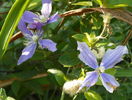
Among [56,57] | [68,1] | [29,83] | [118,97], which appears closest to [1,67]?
[29,83]

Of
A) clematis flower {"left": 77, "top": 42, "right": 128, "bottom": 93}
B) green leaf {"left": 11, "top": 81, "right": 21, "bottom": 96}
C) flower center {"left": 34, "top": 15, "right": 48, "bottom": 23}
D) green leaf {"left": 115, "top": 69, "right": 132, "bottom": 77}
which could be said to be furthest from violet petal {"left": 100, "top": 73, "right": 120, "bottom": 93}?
green leaf {"left": 11, "top": 81, "right": 21, "bottom": 96}

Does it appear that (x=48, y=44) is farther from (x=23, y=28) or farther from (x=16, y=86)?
(x=16, y=86)

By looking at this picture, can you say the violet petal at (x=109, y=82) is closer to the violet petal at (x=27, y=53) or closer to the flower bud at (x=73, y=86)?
the flower bud at (x=73, y=86)

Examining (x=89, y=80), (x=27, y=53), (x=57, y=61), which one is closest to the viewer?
(x=89, y=80)

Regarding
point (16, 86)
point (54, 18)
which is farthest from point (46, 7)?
point (16, 86)

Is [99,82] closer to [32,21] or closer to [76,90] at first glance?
[76,90]

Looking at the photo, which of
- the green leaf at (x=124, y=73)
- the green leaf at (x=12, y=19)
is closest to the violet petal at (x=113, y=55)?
the green leaf at (x=124, y=73)
